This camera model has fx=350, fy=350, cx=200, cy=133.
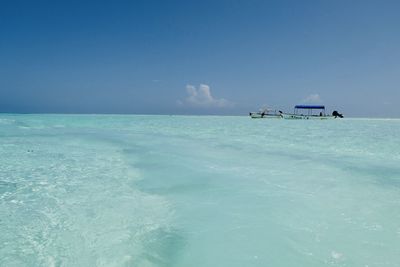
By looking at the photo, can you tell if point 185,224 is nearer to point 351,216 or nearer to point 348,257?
point 348,257

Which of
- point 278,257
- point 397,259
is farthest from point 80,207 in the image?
point 397,259

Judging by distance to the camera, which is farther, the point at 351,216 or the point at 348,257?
the point at 351,216

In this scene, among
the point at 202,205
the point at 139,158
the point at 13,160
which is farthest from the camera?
the point at 139,158

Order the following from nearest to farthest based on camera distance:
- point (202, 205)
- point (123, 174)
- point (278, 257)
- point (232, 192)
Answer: point (278, 257) < point (202, 205) < point (232, 192) < point (123, 174)

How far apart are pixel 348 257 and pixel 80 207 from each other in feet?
11.0

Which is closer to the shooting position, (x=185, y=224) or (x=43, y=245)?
(x=43, y=245)

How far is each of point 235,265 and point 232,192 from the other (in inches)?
106

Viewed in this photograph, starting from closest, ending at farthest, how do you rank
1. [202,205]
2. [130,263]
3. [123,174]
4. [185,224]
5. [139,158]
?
[130,263]
[185,224]
[202,205]
[123,174]
[139,158]

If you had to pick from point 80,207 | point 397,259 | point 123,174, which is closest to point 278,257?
point 397,259

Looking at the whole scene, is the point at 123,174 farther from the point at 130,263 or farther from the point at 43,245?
the point at 130,263

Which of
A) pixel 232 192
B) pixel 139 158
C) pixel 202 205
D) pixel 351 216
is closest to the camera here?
pixel 351 216

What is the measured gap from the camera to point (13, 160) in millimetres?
8766

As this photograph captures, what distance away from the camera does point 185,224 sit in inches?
163

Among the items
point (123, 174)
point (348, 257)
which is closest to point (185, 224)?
point (348, 257)
